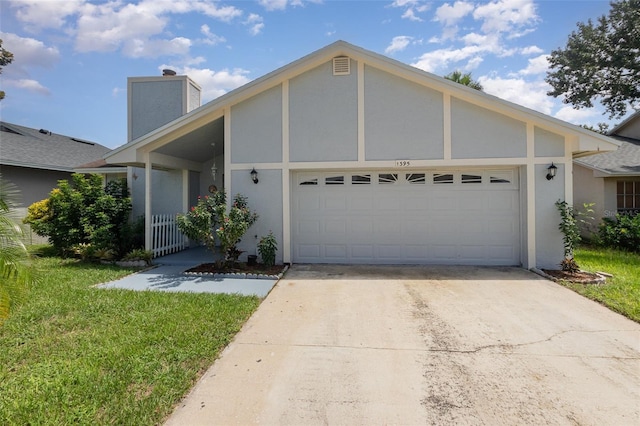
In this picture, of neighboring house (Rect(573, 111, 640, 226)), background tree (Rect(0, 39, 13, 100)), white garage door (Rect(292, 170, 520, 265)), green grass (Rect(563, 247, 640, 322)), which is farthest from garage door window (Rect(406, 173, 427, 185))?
background tree (Rect(0, 39, 13, 100))

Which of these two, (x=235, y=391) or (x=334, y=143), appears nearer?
(x=235, y=391)

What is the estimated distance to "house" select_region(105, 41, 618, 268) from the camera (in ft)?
23.8

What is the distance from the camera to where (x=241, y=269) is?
729 cm

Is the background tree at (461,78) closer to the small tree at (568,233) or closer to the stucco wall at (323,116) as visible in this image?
the stucco wall at (323,116)

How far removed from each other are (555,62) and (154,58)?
21603 millimetres

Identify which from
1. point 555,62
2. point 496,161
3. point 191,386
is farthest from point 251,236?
point 555,62

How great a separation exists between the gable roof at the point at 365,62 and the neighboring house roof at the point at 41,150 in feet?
23.3

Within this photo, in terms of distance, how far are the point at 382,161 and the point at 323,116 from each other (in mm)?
1815

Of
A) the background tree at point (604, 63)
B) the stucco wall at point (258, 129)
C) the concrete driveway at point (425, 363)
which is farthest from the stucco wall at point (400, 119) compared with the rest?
the background tree at point (604, 63)

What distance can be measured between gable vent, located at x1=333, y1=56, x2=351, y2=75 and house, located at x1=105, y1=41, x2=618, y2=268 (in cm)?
3

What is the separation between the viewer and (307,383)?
3010 millimetres

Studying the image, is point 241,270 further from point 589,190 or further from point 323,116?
point 589,190

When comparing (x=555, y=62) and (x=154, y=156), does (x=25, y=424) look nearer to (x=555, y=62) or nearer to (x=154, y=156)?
(x=154, y=156)

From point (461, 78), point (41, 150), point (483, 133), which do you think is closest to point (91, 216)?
point (41, 150)
